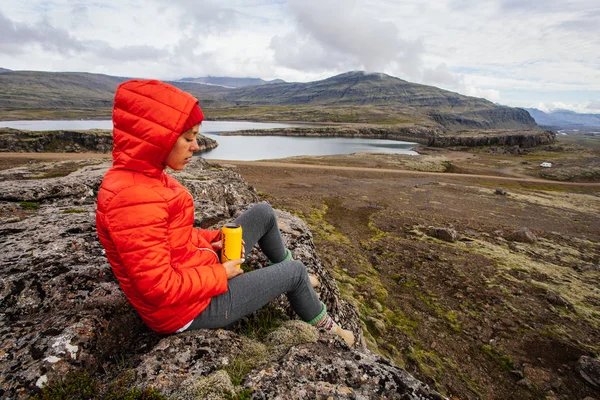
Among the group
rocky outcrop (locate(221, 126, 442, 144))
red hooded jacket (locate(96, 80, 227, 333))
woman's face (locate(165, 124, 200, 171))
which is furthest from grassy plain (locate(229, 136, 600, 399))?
rocky outcrop (locate(221, 126, 442, 144))

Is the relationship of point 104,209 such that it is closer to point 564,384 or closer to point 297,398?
point 297,398

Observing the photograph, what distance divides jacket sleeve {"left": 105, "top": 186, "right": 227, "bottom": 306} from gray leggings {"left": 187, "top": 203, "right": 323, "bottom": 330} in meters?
0.56

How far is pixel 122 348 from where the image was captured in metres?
3.63

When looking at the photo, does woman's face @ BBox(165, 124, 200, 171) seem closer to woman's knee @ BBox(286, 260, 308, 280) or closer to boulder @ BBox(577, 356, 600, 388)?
woman's knee @ BBox(286, 260, 308, 280)

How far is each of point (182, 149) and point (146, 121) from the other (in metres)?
0.45

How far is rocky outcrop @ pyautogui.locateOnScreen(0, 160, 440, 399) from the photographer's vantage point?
9.71ft

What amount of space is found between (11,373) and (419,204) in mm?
25415

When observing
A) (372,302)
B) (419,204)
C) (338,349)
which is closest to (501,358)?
(372,302)

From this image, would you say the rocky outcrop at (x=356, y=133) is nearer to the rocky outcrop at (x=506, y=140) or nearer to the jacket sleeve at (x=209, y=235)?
the rocky outcrop at (x=506, y=140)

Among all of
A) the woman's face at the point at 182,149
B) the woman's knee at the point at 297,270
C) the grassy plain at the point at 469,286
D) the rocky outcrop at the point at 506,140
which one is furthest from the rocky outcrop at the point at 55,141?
the rocky outcrop at the point at 506,140

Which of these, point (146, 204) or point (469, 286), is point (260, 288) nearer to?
point (146, 204)

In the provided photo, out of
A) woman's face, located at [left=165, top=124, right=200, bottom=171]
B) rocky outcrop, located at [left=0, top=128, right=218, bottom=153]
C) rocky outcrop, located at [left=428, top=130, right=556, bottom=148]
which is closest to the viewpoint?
woman's face, located at [left=165, top=124, right=200, bottom=171]

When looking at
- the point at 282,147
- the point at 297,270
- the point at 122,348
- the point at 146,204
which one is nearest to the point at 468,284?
the point at 297,270

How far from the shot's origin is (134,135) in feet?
9.82
